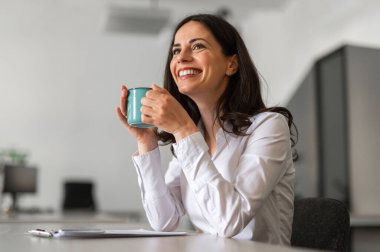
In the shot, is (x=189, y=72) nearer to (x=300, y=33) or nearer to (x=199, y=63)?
(x=199, y=63)

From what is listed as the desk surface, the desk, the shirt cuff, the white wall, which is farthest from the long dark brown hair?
the white wall

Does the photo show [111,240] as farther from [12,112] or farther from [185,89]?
[12,112]

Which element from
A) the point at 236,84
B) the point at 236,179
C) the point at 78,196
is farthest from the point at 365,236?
the point at 78,196

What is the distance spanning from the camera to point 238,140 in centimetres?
146

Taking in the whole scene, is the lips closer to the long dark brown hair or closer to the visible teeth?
the visible teeth

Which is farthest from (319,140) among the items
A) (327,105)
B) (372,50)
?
(372,50)

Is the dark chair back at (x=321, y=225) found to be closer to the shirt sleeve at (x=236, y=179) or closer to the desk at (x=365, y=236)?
the shirt sleeve at (x=236, y=179)

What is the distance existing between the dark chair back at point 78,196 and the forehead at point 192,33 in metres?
5.09

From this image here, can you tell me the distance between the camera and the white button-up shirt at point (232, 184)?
1.19 m

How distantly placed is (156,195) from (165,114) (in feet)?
1.24

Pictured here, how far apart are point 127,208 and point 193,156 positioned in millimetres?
6203

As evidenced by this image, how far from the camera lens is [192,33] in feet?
5.16

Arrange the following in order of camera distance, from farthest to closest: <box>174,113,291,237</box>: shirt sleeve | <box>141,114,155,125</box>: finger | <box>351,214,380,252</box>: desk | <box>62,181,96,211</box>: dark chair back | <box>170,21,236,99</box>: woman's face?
<box>62,181,96,211</box>: dark chair back → <box>351,214,380,252</box>: desk → <box>170,21,236,99</box>: woman's face → <box>141,114,155,125</box>: finger → <box>174,113,291,237</box>: shirt sleeve

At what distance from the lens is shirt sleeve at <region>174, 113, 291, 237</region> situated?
3.87 ft
